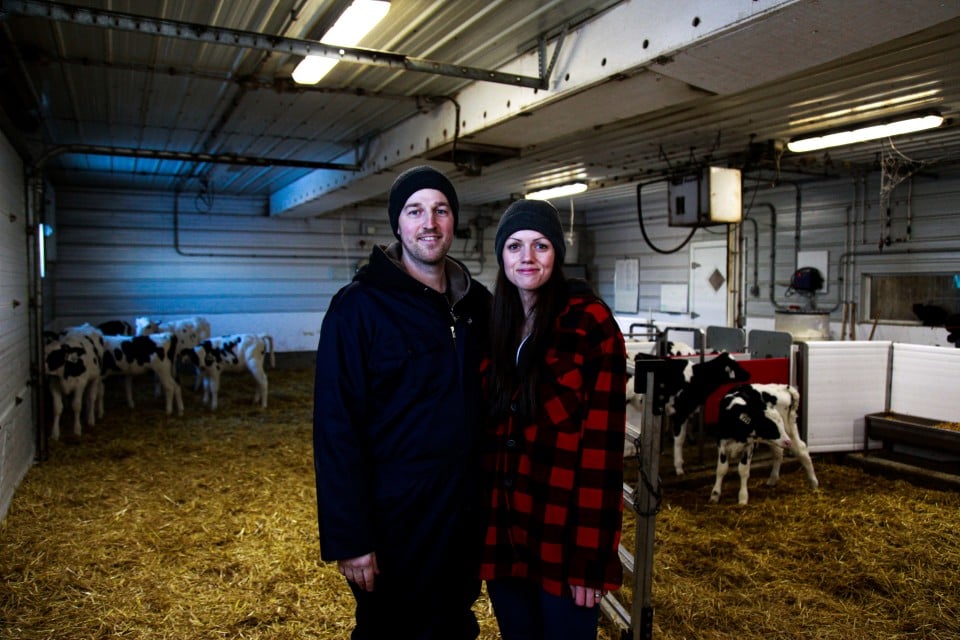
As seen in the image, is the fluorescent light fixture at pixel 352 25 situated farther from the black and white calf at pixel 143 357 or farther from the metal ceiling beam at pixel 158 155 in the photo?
the black and white calf at pixel 143 357

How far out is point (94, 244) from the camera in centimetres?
1323

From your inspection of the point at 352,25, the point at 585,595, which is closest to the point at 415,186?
the point at 585,595

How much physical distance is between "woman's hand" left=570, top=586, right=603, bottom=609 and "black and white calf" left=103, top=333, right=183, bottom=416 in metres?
8.86

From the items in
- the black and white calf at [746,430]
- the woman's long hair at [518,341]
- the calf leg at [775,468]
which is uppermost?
the woman's long hair at [518,341]

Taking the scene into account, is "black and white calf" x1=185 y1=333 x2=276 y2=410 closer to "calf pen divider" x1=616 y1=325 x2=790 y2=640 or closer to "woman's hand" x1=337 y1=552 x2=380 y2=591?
"calf pen divider" x1=616 y1=325 x2=790 y2=640

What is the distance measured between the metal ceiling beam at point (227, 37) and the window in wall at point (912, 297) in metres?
8.68

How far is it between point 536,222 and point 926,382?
22.7 ft

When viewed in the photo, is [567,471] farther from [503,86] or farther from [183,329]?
[183,329]

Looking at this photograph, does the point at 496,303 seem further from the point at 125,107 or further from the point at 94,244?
Answer: the point at 94,244

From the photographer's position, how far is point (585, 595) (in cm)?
207

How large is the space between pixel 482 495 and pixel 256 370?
8.62 m

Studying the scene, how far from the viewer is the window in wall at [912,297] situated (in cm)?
1012

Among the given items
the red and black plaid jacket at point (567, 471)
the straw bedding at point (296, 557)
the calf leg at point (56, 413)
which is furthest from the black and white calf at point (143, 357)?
the red and black plaid jacket at point (567, 471)

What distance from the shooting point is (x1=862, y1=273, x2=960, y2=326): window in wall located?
33.2 ft
